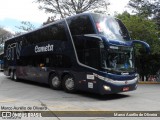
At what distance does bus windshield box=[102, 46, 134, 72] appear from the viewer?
12.5 m

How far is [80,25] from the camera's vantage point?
45.4 feet

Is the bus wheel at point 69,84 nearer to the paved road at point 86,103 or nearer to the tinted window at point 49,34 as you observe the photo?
the paved road at point 86,103

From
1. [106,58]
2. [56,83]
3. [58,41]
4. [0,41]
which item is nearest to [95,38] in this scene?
[106,58]

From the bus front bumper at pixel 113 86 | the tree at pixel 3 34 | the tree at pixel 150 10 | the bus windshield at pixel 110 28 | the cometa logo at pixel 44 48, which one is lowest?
the bus front bumper at pixel 113 86

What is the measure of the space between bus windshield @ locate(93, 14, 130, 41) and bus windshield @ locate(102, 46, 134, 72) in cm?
59

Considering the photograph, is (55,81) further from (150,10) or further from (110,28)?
(150,10)

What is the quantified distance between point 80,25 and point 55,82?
370 cm

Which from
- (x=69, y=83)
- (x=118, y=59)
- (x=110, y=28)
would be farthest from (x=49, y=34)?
(x=118, y=59)

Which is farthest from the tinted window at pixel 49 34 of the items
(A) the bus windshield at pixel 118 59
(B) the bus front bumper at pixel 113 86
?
(B) the bus front bumper at pixel 113 86

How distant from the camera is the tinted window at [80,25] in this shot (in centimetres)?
1327

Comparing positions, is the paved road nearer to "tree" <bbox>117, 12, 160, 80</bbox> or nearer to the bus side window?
the bus side window

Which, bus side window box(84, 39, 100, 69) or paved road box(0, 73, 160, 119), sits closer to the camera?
paved road box(0, 73, 160, 119)

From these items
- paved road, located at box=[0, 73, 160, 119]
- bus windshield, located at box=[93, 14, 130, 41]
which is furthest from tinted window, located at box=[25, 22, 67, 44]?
paved road, located at box=[0, 73, 160, 119]

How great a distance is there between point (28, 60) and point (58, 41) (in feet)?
14.7
